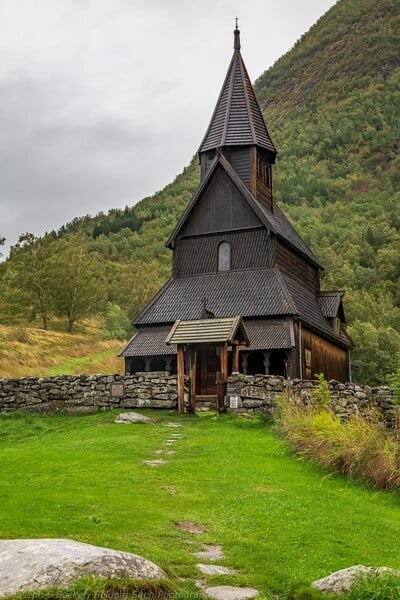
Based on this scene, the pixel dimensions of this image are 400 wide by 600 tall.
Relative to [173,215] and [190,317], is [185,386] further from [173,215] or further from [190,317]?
[173,215]

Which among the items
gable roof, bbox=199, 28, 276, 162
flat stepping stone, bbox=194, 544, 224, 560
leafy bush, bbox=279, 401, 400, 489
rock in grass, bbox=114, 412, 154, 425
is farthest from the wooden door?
flat stepping stone, bbox=194, 544, 224, 560

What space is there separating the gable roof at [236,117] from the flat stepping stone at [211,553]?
1304 inches

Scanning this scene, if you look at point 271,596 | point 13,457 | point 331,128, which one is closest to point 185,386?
point 13,457

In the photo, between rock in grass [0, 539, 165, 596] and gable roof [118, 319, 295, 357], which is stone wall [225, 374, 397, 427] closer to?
gable roof [118, 319, 295, 357]

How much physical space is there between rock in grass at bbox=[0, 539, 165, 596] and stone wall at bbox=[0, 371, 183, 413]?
59.7 feet

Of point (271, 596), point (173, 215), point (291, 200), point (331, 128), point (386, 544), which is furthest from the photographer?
point (331, 128)

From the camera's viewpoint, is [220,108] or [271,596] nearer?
[271,596]

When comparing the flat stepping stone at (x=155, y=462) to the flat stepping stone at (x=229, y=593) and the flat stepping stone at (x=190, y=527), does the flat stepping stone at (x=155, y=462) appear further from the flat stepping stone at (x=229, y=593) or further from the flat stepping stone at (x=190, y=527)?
the flat stepping stone at (x=229, y=593)

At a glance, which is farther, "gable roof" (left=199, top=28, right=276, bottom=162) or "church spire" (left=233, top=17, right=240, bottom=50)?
"church spire" (left=233, top=17, right=240, bottom=50)

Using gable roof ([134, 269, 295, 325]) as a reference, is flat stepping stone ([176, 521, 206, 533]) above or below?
below

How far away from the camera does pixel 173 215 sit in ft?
402

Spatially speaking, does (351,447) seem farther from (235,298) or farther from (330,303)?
(330,303)

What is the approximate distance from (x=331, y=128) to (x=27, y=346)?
12560 cm

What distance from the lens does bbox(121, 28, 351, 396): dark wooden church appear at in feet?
114
